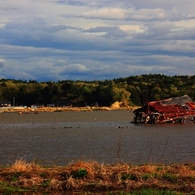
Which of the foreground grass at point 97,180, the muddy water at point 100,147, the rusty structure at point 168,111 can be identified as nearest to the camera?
the foreground grass at point 97,180

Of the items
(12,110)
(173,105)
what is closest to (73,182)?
(173,105)

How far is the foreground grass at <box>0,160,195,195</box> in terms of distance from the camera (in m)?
14.0

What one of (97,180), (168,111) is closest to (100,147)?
(97,180)

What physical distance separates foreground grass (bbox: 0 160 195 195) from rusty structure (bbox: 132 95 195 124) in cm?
6149

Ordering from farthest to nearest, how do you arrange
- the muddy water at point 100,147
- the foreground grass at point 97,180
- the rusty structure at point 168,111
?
the rusty structure at point 168,111 < the muddy water at point 100,147 < the foreground grass at point 97,180

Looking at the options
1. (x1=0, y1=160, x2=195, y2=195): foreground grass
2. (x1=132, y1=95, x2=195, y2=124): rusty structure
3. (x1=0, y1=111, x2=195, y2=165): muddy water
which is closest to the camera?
(x1=0, y1=160, x2=195, y2=195): foreground grass

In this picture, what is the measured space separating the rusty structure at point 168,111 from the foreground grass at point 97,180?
202 feet

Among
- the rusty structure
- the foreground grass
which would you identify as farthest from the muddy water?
the rusty structure

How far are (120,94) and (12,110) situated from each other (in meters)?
42.8

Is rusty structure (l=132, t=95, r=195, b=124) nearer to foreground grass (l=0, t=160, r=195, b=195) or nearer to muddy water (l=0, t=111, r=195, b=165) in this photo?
muddy water (l=0, t=111, r=195, b=165)

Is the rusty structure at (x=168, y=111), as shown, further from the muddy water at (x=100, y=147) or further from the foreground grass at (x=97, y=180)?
the foreground grass at (x=97, y=180)

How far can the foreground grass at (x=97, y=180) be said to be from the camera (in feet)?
46.0

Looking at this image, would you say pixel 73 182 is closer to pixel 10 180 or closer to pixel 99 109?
pixel 10 180

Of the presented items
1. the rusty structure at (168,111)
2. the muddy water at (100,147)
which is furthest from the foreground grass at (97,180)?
the rusty structure at (168,111)
